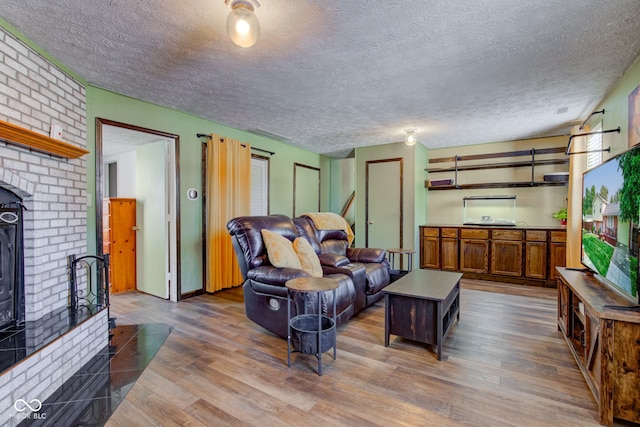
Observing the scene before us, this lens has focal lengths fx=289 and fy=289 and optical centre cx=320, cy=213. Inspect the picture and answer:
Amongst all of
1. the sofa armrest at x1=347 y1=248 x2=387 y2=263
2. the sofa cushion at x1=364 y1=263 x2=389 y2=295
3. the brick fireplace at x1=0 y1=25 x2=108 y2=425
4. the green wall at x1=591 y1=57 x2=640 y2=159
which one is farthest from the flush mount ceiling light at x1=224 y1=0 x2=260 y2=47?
the green wall at x1=591 y1=57 x2=640 y2=159

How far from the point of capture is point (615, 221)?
74.3 inches

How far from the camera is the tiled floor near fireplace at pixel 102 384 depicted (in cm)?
160

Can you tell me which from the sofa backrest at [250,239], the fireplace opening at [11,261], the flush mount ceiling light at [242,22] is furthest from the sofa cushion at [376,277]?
the fireplace opening at [11,261]

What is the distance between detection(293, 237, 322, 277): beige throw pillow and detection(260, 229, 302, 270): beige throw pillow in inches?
3.3

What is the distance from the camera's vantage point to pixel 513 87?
2.80 m

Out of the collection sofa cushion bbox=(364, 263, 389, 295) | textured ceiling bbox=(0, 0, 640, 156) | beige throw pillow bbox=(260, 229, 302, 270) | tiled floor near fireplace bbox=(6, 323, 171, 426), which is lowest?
tiled floor near fireplace bbox=(6, 323, 171, 426)

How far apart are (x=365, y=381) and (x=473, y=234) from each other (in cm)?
372

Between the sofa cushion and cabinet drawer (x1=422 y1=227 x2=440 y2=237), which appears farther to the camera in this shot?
cabinet drawer (x1=422 y1=227 x2=440 y2=237)

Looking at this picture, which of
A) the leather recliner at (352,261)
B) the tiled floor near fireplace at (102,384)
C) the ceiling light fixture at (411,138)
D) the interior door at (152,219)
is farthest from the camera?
the ceiling light fixture at (411,138)

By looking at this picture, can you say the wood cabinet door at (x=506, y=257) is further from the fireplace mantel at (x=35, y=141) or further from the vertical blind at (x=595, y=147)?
the fireplace mantel at (x=35, y=141)

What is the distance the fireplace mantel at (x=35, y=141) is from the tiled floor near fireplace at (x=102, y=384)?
1.59 metres

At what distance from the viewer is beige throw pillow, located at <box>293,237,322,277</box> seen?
9.36 ft

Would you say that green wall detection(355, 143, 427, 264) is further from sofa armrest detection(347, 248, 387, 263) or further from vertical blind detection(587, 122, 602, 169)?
vertical blind detection(587, 122, 602, 169)

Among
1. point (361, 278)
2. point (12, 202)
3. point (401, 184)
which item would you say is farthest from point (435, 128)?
point (12, 202)
